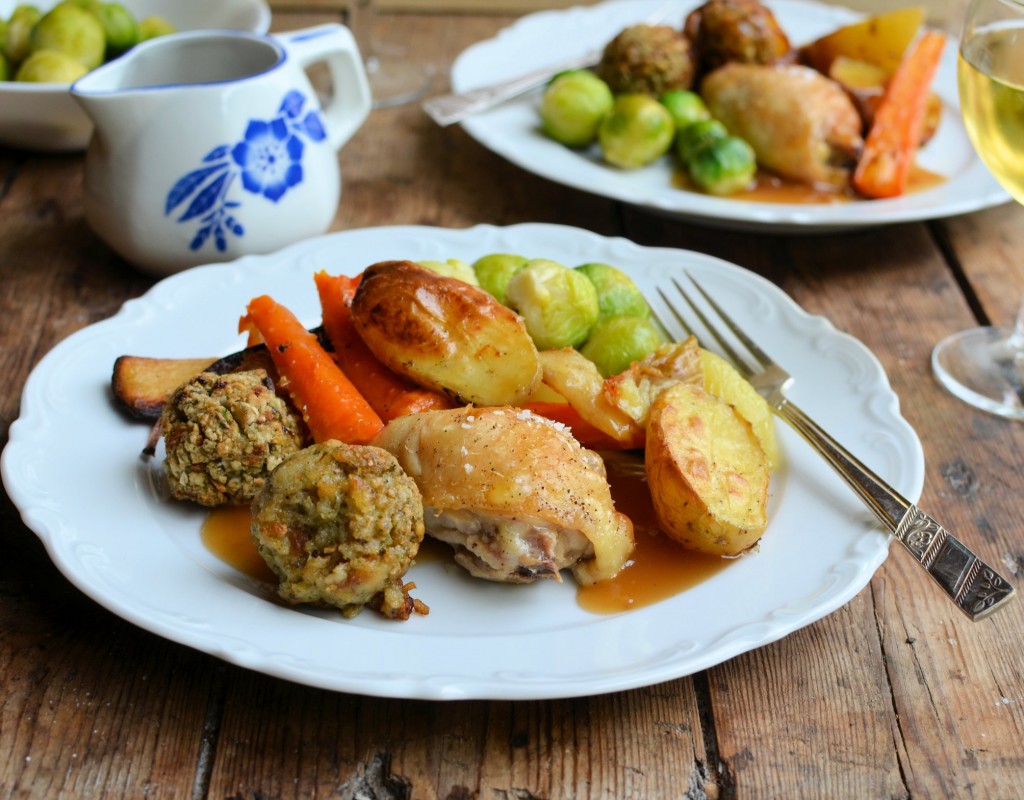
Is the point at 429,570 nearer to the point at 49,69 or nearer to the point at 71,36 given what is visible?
the point at 49,69

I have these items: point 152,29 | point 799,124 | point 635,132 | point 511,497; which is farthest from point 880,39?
point 511,497

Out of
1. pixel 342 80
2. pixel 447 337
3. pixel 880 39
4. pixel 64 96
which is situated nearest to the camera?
pixel 447 337

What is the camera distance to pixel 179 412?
1858 millimetres

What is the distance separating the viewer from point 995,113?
2.27 m

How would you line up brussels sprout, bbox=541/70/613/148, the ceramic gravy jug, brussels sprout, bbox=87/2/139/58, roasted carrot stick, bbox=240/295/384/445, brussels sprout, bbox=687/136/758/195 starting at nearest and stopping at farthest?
roasted carrot stick, bbox=240/295/384/445 → the ceramic gravy jug → brussels sprout, bbox=687/136/758/195 → brussels sprout, bbox=541/70/613/148 → brussels sprout, bbox=87/2/139/58

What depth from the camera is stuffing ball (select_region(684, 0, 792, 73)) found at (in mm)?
3594

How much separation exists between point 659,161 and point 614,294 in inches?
44.2

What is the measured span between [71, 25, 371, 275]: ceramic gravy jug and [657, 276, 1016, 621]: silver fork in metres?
1.15

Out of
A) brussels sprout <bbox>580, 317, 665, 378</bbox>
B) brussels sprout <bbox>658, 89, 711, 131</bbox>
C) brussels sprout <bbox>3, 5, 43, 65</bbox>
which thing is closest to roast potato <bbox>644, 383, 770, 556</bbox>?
brussels sprout <bbox>580, 317, 665, 378</bbox>

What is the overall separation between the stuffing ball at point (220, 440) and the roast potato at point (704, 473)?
0.67 m

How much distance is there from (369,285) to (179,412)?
1.36 feet

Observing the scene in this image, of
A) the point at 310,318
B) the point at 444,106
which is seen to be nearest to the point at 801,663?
the point at 310,318

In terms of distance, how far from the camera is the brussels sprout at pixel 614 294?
2.37 meters

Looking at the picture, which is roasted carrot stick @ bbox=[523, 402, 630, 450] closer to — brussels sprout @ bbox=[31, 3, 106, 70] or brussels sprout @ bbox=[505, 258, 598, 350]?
brussels sprout @ bbox=[505, 258, 598, 350]
